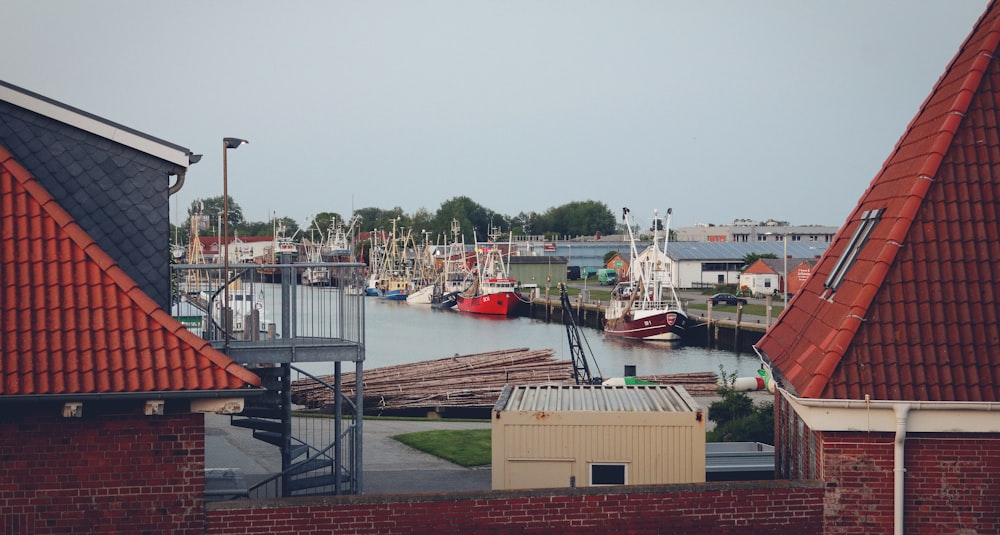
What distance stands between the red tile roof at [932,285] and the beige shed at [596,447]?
1.62 m

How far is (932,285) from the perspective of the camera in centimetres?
1221

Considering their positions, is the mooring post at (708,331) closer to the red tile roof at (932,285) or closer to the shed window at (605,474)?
the shed window at (605,474)

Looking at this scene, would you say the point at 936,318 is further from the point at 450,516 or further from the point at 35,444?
the point at 35,444

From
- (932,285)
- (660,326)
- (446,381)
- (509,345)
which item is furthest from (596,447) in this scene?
(660,326)

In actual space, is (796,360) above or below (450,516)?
above

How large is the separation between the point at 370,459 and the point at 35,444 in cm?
1082

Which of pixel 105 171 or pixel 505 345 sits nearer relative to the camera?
pixel 105 171

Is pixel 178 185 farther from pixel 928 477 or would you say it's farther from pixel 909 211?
pixel 928 477

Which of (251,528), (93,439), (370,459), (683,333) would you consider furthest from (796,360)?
(683,333)

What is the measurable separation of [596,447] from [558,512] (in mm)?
2359

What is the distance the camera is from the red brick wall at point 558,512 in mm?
11539

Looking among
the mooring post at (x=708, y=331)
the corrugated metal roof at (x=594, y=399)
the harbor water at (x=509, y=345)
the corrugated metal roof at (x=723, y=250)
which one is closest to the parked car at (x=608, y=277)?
the corrugated metal roof at (x=723, y=250)

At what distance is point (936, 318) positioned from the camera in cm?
1205

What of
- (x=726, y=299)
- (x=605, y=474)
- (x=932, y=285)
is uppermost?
(x=932, y=285)
